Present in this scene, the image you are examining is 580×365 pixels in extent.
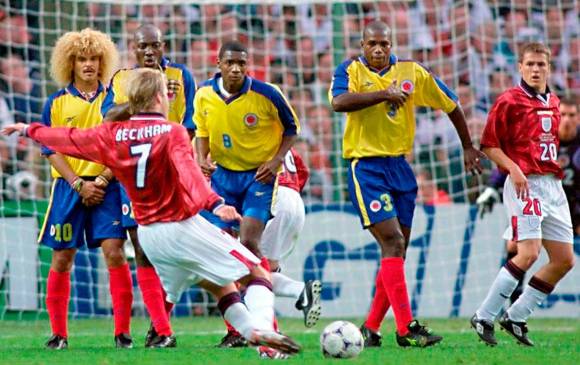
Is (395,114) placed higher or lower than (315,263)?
higher

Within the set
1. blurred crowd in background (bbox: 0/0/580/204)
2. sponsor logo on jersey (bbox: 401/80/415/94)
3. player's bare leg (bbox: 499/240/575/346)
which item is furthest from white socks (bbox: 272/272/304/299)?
blurred crowd in background (bbox: 0/0/580/204)

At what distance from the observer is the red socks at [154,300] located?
352 inches

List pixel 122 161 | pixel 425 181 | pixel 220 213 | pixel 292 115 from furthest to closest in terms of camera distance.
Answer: pixel 425 181
pixel 292 115
pixel 122 161
pixel 220 213

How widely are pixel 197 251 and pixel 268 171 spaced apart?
1.88 meters

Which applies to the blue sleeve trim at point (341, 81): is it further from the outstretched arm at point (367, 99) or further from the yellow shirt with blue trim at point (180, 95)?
the yellow shirt with blue trim at point (180, 95)

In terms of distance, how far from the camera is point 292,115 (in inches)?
352

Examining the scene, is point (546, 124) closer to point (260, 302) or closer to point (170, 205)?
point (260, 302)

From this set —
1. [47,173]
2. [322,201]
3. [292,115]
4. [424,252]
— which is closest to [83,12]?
[47,173]

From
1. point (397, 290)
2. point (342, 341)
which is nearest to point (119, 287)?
point (397, 290)

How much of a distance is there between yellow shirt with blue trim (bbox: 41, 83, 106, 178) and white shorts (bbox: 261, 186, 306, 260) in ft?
4.18

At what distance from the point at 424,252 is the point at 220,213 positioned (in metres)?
6.59

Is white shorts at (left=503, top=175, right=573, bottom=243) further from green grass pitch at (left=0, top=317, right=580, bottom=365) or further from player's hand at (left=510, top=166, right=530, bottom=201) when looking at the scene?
green grass pitch at (left=0, top=317, right=580, bottom=365)

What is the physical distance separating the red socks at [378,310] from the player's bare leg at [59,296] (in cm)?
206

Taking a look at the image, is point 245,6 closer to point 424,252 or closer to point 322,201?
point 322,201
